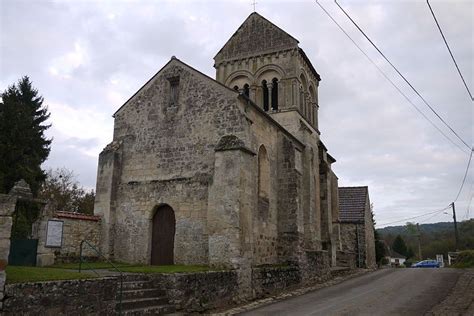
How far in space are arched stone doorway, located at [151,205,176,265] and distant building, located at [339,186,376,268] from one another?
1855 centimetres

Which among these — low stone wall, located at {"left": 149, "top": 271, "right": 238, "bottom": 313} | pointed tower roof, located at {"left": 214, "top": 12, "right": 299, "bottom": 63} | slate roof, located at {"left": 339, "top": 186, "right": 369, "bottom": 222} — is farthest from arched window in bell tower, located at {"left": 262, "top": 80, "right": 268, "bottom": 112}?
low stone wall, located at {"left": 149, "top": 271, "right": 238, "bottom": 313}

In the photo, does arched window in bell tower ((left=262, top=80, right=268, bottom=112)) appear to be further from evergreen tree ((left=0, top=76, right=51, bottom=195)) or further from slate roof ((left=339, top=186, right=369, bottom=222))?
evergreen tree ((left=0, top=76, right=51, bottom=195))

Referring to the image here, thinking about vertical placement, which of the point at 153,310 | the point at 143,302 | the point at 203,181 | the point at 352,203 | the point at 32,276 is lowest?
the point at 153,310

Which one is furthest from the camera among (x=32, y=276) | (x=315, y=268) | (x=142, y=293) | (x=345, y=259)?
(x=345, y=259)

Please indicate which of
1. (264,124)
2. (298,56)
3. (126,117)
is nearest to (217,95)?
(264,124)

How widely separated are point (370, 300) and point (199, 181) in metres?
7.70

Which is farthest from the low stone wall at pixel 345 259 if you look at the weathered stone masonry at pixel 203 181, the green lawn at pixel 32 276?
the green lawn at pixel 32 276

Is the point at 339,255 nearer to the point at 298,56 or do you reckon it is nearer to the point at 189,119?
the point at 298,56

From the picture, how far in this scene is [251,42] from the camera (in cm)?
2686

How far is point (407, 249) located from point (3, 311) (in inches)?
3068

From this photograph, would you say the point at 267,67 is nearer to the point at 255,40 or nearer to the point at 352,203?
the point at 255,40

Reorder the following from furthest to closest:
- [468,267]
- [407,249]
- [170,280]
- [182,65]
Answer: [407,249] → [468,267] → [182,65] → [170,280]

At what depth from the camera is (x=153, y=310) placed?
1108cm

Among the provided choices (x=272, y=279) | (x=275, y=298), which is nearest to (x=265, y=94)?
(x=272, y=279)
